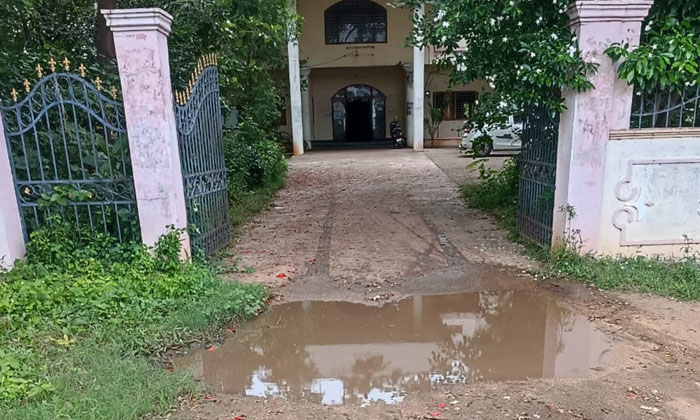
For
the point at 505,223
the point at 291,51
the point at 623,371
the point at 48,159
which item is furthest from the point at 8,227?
the point at 291,51

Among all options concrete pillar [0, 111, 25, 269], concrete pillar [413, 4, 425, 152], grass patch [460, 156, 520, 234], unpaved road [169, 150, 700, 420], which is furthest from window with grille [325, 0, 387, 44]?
concrete pillar [0, 111, 25, 269]

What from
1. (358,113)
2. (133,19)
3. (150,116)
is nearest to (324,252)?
(150,116)

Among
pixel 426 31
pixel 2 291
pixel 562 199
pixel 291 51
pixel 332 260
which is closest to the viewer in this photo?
pixel 2 291

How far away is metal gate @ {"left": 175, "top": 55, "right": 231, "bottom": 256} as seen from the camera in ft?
16.0

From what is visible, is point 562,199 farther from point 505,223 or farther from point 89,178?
point 89,178

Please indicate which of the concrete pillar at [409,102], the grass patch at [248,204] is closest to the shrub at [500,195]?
the grass patch at [248,204]

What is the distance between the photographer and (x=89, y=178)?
4691 millimetres

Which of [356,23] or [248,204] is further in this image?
[356,23]

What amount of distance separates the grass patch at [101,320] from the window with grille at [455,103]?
17160 millimetres

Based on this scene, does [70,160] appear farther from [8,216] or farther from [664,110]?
[664,110]

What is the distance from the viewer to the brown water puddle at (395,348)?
313cm

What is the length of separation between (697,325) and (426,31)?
4.63m

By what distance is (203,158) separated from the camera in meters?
5.27

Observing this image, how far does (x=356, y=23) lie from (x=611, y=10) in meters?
15.6
